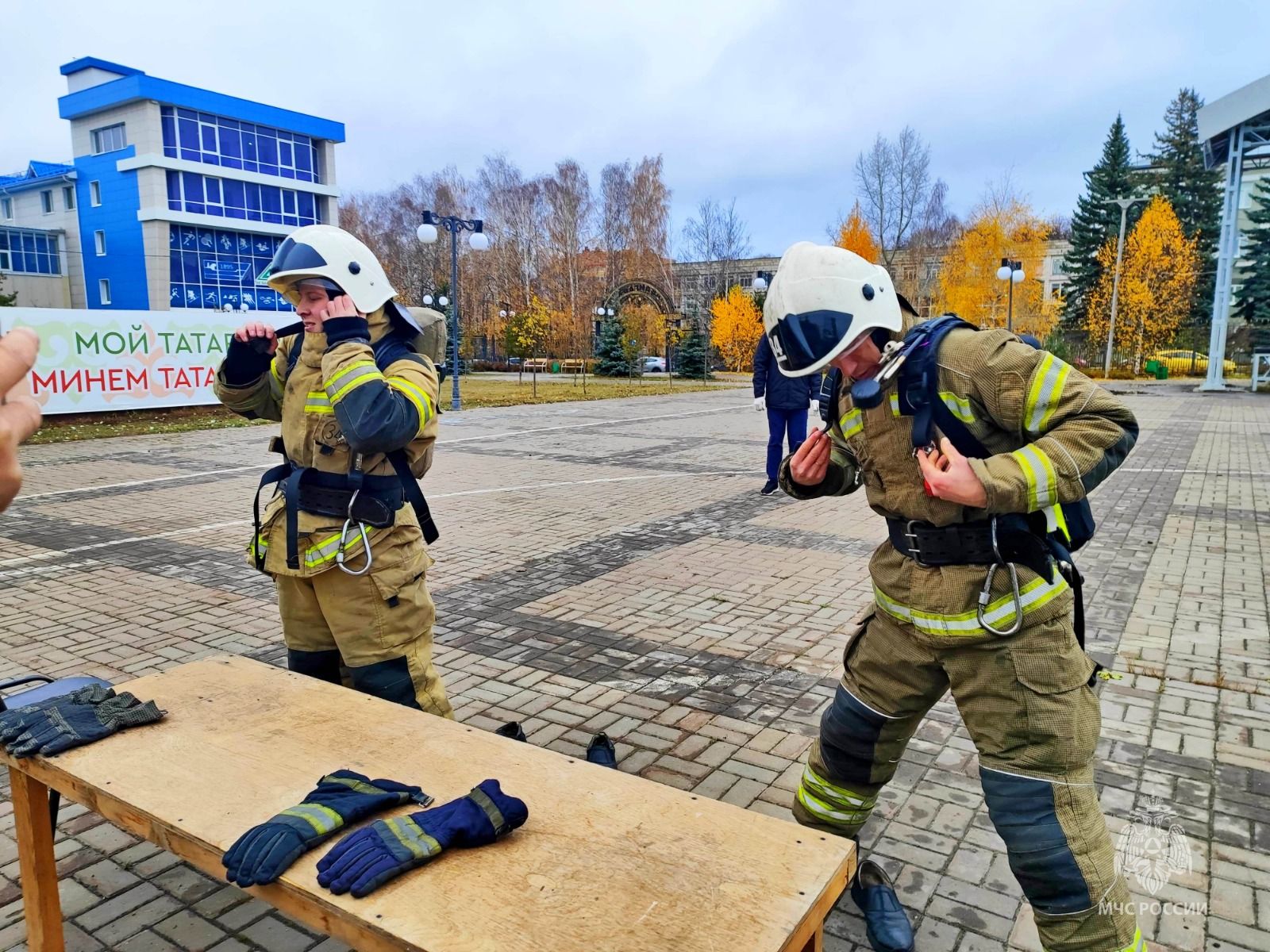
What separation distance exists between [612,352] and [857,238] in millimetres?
13618

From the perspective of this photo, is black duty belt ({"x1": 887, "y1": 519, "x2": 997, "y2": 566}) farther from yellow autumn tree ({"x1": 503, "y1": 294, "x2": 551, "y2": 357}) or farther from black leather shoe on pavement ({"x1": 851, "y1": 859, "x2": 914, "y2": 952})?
yellow autumn tree ({"x1": 503, "y1": 294, "x2": 551, "y2": 357})

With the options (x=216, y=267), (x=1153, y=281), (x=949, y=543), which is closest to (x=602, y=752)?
(x=949, y=543)

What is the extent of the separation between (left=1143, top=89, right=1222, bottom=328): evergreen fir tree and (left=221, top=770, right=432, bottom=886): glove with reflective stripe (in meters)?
59.9

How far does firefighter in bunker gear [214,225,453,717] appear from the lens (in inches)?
113

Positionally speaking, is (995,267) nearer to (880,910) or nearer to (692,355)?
(692,355)

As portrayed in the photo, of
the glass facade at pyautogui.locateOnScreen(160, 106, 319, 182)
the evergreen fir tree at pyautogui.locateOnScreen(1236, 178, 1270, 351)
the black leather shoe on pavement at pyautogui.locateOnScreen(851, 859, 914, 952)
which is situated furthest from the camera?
the glass facade at pyautogui.locateOnScreen(160, 106, 319, 182)

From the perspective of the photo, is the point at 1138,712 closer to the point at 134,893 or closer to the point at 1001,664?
the point at 1001,664

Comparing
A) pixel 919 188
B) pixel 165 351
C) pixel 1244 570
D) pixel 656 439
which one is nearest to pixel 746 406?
pixel 656 439

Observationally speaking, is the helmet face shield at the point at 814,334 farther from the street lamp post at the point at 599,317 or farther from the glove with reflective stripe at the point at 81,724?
the street lamp post at the point at 599,317

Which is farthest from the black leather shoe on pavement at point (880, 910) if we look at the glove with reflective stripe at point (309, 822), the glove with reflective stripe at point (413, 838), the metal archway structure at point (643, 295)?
the metal archway structure at point (643, 295)

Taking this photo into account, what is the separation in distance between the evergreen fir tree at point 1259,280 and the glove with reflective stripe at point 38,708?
54370 millimetres

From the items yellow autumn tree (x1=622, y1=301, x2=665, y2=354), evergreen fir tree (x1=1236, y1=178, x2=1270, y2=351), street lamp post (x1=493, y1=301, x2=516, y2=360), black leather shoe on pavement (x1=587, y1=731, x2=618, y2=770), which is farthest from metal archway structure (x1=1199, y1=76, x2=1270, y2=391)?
black leather shoe on pavement (x1=587, y1=731, x2=618, y2=770)

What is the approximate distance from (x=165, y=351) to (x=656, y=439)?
10.1m

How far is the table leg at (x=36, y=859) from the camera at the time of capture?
2404 mm
